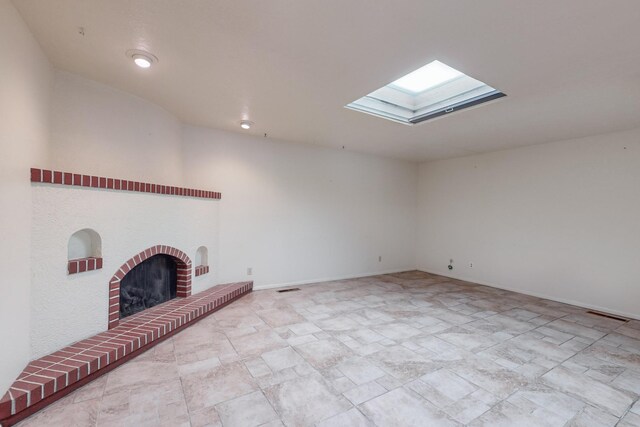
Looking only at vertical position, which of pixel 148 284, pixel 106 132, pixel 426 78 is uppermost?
pixel 426 78

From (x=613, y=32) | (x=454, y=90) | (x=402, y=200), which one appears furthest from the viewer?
→ (x=402, y=200)

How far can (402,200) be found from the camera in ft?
20.5

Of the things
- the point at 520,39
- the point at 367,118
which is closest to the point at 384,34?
the point at 520,39

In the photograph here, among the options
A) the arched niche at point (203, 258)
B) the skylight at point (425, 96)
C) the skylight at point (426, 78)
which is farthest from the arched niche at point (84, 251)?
the skylight at point (426, 78)

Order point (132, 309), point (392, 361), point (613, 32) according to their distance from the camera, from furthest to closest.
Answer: point (132, 309)
point (392, 361)
point (613, 32)

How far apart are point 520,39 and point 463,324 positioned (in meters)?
2.88

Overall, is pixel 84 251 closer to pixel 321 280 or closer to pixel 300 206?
pixel 300 206

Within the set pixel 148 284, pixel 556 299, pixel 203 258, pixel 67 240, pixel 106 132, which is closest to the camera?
pixel 67 240

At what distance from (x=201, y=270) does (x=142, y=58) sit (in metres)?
2.55

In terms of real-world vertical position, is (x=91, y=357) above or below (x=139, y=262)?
below

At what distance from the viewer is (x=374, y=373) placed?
2.23 metres

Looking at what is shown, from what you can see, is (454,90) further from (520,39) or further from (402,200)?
(402,200)

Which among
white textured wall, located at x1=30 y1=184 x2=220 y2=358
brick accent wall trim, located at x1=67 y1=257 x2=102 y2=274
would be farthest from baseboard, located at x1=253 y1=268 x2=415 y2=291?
brick accent wall trim, located at x1=67 y1=257 x2=102 y2=274

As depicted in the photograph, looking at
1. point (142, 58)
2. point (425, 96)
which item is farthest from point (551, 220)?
point (142, 58)
